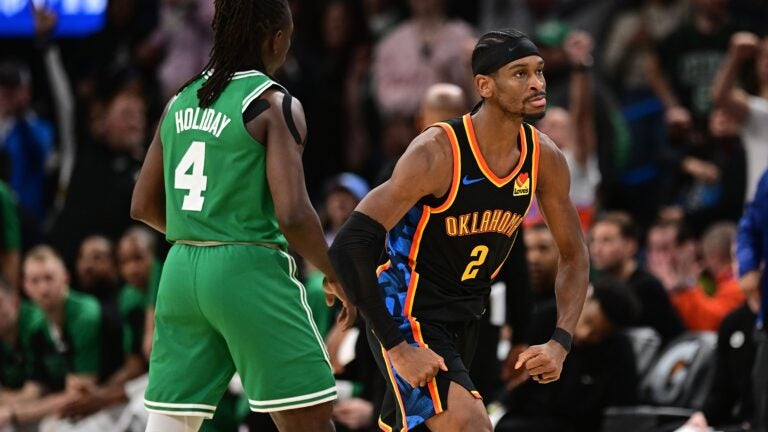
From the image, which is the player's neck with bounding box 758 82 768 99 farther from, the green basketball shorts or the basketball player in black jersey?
the green basketball shorts

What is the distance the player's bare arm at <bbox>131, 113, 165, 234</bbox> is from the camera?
5453mm

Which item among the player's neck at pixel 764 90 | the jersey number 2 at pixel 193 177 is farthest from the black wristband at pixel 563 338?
the player's neck at pixel 764 90

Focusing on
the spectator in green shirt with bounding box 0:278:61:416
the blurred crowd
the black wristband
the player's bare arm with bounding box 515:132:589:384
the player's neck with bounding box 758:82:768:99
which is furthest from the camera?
the spectator in green shirt with bounding box 0:278:61:416

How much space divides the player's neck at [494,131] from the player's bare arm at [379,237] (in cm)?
20

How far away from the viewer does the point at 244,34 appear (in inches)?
212

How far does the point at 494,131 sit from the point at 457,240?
43 cm

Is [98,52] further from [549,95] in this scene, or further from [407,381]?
[407,381]

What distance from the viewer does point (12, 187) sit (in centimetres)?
1177

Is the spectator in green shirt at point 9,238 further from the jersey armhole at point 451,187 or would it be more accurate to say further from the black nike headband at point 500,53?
the black nike headband at point 500,53

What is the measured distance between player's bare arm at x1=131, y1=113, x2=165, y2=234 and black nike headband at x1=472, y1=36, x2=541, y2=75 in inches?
50.0

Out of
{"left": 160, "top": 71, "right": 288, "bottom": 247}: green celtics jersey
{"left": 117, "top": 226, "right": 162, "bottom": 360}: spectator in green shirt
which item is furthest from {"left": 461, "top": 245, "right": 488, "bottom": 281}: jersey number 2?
{"left": 117, "top": 226, "right": 162, "bottom": 360}: spectator in green shirt

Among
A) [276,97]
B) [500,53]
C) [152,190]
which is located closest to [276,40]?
A: [276,97]

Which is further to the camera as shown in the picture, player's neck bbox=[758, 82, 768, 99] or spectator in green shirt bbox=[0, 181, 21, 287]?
spectator in green shirt bbox=[0, 181, 21, 287]

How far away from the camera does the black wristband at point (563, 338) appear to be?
520cm
